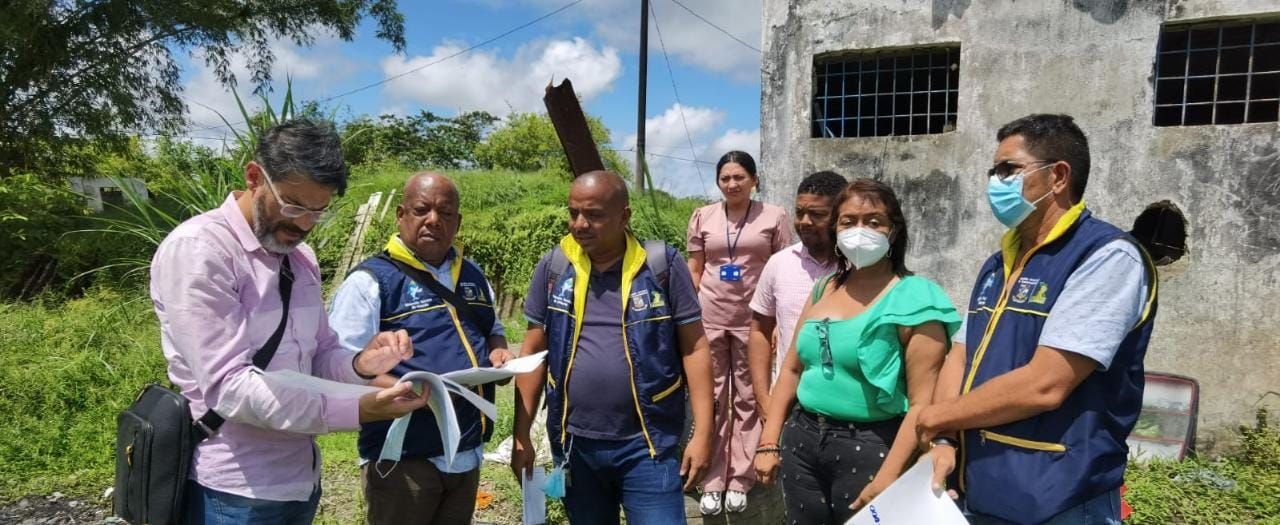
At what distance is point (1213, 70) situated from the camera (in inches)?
214

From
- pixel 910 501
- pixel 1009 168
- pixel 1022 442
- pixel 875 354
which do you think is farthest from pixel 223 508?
pixel 1009 168

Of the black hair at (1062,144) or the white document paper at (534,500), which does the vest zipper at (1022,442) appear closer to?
the black hair at (1062,144)

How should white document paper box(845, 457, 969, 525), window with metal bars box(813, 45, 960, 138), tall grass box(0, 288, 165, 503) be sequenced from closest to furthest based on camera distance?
white document paper box(845, 457, 969, 525) → tall grass box(0, 288, 165, 503) → window with metal bars box(813, 45, 960, 138)

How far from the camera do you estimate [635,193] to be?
11625mm

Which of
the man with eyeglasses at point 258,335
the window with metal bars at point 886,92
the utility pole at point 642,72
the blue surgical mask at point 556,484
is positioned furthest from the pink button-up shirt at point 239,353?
the utility pole at point 642,72

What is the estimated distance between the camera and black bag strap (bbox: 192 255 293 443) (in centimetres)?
168

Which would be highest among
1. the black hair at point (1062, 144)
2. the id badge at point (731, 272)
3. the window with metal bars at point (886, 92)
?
the window with metal bars at point (886, 92)

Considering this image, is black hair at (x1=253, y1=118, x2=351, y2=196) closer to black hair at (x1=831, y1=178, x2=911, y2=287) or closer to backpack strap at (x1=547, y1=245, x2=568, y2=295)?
backpack strap at (x1=547, y1=245, x2=568, y2=295)

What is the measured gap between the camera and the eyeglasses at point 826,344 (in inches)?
90.6

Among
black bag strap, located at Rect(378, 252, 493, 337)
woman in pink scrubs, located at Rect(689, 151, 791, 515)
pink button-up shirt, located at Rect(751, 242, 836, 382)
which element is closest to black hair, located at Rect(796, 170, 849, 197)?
pink button-up shirt, located at Rect(751, 242, 836, 382)

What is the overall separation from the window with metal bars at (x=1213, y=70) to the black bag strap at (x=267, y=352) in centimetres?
535

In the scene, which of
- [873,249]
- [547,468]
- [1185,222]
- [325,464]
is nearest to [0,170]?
[325,464]

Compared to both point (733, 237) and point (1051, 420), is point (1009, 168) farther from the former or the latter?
point (733, 237)

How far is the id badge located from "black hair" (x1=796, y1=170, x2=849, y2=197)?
2.47 feet
